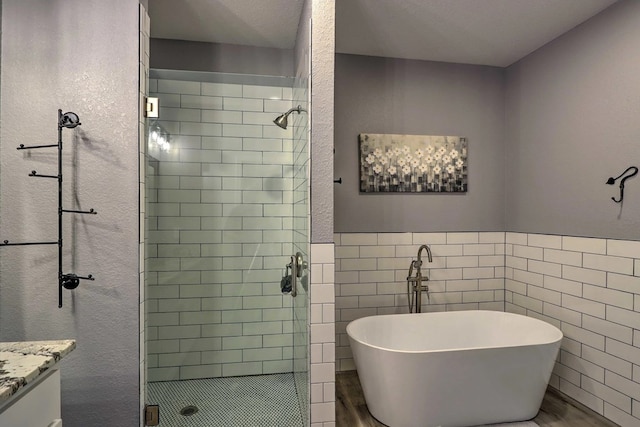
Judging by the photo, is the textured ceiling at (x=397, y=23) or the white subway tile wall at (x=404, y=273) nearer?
the textured ceiling at (x=397, y=23)

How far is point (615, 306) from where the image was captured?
2.20m

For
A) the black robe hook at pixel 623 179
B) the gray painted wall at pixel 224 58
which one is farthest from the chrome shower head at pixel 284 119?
the black robe hook at pixel 623 179

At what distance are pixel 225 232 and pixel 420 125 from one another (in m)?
1.90

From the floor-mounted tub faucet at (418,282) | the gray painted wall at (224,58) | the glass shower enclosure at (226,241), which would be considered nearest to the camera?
the glass shower enclosure at (226,241)

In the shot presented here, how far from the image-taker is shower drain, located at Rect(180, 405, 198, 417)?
220cm

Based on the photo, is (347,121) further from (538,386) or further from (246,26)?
(538,386)

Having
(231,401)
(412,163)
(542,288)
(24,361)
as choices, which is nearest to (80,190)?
(24,361)

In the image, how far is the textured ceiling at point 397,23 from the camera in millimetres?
2195

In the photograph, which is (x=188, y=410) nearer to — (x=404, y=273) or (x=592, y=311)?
(x=404, y=273)

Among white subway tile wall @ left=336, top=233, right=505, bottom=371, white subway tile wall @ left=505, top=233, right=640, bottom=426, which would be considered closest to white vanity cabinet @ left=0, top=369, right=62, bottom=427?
white subway tile wall @ left=336, top=233, right=505, bottom=371

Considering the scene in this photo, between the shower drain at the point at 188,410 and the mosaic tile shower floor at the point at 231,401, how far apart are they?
17mm

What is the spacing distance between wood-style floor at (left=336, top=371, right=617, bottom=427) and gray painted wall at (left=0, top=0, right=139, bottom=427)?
4.30 ft

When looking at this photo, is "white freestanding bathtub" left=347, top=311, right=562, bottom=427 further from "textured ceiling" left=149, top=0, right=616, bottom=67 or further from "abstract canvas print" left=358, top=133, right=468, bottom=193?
"textured ceiling" left=149, top=0, right=616, bottom=67

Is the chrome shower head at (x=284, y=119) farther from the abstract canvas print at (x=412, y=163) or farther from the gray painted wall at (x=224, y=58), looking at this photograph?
the abstract canvas print at (x=412, y=163)
